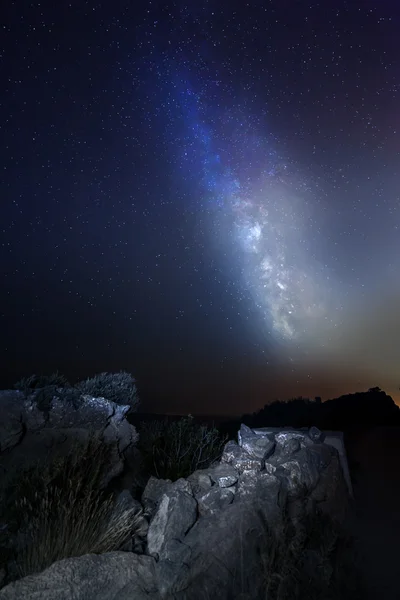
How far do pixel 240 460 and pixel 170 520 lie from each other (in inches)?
82.4

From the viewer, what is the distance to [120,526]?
5207 mm

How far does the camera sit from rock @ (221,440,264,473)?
7027 mm

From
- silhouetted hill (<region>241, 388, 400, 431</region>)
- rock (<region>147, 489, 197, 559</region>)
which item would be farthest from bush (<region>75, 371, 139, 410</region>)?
silhouetted hill (<region>241, 388, 400, 431</region>)

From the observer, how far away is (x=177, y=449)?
8547mm

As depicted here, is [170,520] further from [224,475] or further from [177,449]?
[177,449]

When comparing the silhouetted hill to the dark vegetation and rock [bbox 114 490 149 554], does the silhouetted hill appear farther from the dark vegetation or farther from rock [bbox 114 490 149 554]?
rock [bbox 114 490 149 554]

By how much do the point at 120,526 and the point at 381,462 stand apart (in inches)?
437

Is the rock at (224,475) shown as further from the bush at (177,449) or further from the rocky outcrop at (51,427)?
the rocky outcrop at (51,427)

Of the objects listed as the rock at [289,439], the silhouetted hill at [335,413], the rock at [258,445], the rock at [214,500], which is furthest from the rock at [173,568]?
the silhouetted hill at [335,413]

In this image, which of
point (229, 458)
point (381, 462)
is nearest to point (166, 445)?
point (229, 458)

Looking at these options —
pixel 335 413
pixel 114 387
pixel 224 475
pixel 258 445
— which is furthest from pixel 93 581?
pixel 335 413

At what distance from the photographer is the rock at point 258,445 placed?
7418 millimetres

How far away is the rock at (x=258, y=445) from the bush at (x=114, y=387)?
3.06 meters

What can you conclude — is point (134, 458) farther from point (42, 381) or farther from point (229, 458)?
point (42, 381)
